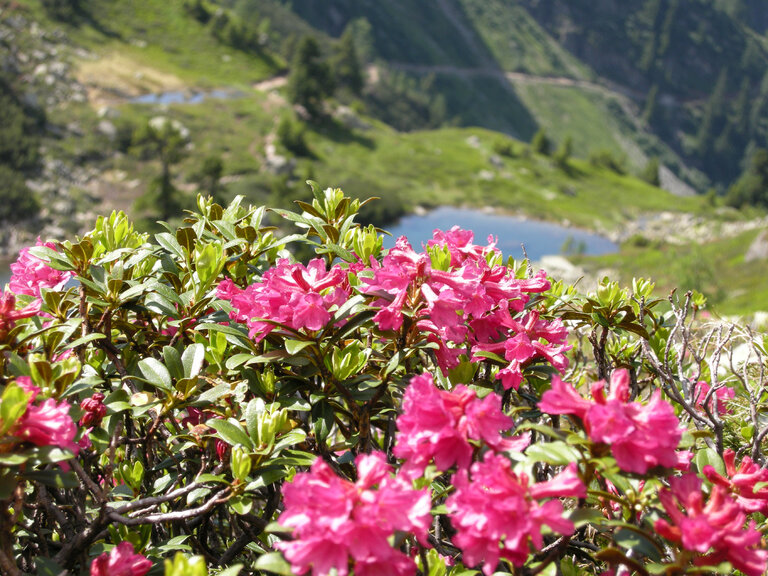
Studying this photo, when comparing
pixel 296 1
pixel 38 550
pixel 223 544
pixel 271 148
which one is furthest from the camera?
pixel 296 1

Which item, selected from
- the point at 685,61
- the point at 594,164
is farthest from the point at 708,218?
the point at 685,61

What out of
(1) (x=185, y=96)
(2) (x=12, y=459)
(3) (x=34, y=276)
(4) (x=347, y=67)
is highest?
(2) (x=12, y=459)

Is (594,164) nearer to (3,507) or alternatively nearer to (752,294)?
(752,294)

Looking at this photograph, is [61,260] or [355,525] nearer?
[355,525]

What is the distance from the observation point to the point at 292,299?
1.02 metres

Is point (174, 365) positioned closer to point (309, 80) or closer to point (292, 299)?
point (292, 299)

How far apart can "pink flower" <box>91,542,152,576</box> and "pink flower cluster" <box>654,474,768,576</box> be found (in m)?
0.74

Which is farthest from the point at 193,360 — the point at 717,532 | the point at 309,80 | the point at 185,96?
the point at 185,96

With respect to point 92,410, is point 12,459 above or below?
above

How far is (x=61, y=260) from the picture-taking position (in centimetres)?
122

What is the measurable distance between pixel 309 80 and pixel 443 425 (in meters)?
39.3

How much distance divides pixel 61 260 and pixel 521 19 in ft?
323

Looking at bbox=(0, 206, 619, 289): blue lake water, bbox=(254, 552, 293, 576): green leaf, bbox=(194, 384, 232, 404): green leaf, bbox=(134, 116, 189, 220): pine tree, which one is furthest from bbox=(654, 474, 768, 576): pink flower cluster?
bbox=(134, 116, 189, 220): pine tree

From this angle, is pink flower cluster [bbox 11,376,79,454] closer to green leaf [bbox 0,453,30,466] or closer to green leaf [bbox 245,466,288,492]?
green leaf [bbox 0,453,30,466]
